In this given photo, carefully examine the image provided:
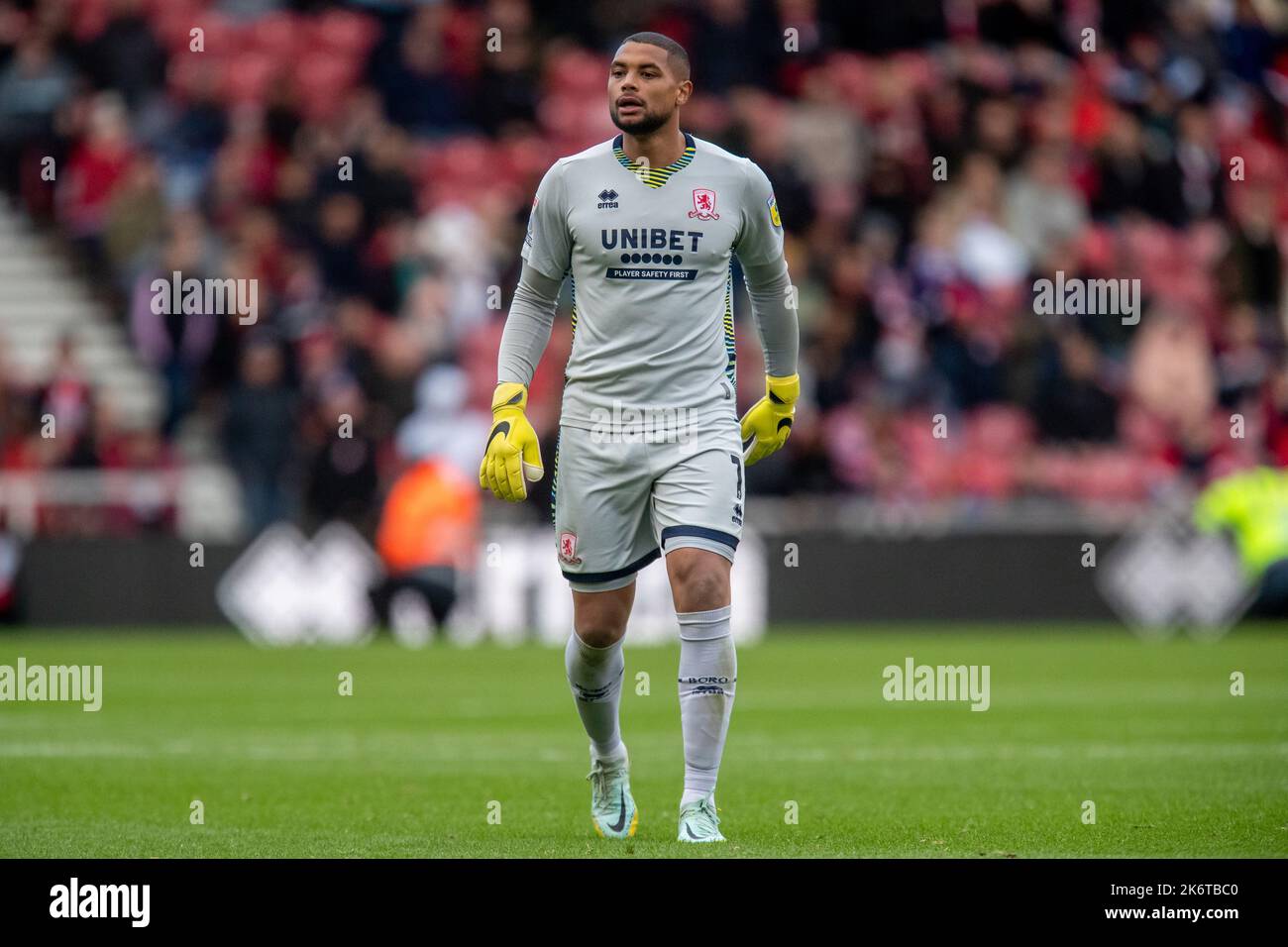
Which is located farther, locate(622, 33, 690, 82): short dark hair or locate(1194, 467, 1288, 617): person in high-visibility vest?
locate(1194, 467, 1288, 617): person in high-visibility vest

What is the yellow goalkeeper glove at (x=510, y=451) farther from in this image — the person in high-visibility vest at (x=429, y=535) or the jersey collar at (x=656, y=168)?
the person in high-visibility vest at (x=429, y=535)

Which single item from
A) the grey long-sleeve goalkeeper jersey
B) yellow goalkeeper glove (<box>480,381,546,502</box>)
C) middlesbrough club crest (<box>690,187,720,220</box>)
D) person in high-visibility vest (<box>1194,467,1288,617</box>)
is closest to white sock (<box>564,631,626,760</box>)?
yellow goalkeeper glove (<box>480,381,546,502</box>)

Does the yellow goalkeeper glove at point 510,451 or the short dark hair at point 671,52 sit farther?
the yellow goalkeeper glove at point 510,451

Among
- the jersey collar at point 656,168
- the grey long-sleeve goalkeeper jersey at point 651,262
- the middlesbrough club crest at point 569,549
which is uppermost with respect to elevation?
the jersey collar at point 656,168

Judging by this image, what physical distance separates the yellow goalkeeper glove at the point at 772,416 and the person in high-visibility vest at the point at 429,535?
11160mm

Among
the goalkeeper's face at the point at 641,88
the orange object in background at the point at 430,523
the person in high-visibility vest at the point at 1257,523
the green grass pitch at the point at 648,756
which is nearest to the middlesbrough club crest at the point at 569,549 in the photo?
the green grass pitch at the point at 648,756

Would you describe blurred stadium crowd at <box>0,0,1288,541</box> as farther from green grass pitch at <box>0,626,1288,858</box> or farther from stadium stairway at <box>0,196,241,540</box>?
green grass pitch at <box>0,626,1288,858</box>

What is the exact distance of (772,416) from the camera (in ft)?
28.7

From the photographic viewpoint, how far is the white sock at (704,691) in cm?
800

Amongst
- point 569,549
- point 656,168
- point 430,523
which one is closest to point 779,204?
point 430,523

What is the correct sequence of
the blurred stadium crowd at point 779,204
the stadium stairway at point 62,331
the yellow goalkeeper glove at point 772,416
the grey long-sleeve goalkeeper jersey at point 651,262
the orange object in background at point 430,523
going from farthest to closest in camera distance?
the stadium stairway at point 62,331
the blurred stadium crowd at point 779,204
the orange object in background at point 430,523
the yellow goalkeeper glove at point 772,416
the grey long-sleeve goalkeeper jersey at point 651,262

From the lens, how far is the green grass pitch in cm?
820

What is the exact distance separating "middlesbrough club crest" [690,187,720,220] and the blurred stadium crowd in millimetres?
12079

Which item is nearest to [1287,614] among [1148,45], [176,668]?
[1148,45]
